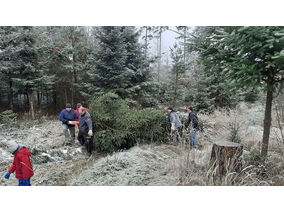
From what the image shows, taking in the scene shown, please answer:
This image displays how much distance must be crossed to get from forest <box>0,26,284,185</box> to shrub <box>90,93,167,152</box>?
0.03 m

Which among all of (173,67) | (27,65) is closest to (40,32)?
(27,65)

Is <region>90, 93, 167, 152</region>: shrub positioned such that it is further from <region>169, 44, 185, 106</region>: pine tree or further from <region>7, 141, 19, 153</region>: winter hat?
<region>169, 44, 185, 106</region>: pine tree

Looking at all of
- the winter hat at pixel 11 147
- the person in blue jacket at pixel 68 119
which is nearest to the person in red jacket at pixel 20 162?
the winter hat at pixel 11 147

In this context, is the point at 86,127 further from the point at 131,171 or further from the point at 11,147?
the point at 11,147

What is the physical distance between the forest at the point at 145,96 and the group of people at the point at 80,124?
298 millimetres

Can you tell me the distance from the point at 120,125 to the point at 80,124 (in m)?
1.15

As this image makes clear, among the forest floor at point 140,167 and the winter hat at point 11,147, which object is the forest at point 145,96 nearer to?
the forest floor at point 140,167

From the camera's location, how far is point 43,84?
855cm

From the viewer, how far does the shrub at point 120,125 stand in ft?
16.1

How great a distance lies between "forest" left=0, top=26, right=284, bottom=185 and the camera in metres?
2.96

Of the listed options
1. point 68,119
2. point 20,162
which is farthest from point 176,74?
point 20,162

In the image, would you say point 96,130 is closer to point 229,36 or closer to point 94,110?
point 94,110

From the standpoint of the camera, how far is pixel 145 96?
9.77 metres

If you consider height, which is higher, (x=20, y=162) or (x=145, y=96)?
(x=145, y=96)
